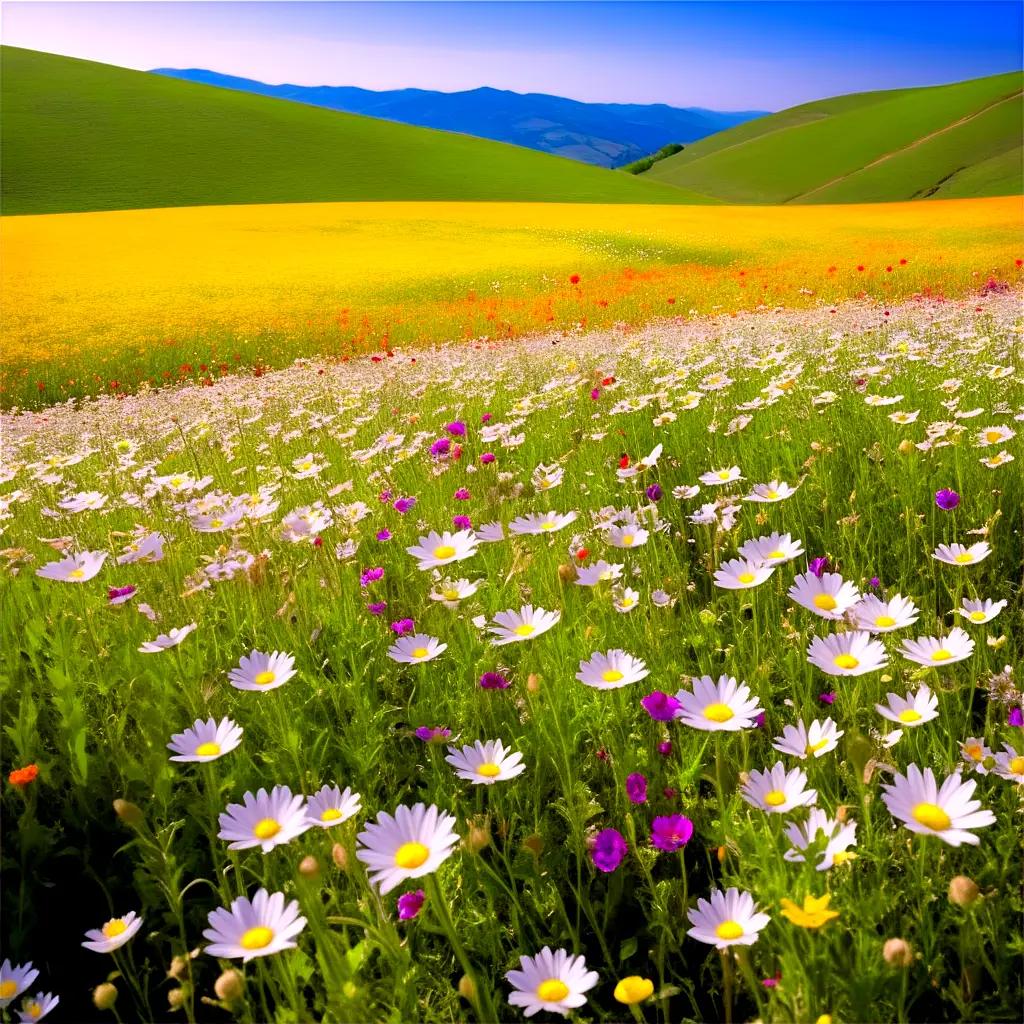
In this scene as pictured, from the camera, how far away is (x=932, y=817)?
1206 mm

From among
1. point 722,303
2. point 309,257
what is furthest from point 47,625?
point 309,257

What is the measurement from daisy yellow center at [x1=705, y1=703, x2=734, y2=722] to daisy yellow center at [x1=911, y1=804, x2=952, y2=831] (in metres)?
0.36

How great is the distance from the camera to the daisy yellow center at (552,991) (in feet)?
3.75

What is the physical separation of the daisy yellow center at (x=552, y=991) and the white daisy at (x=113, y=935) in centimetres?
70

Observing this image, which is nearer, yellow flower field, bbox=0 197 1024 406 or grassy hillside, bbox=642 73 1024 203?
yellow flower field, bbox=0 197 1024 406

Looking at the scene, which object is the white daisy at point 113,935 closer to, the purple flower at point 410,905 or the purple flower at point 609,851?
the purple flower at point 410,905

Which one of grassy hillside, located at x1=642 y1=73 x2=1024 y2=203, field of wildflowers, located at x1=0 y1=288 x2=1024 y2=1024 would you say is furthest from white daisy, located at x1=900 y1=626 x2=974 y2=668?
grassy hillside, located at x1=642 y1=73 x2=1024 y2=203

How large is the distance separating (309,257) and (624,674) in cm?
2611

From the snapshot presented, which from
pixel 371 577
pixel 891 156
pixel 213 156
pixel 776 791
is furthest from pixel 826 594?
pixel 891 156

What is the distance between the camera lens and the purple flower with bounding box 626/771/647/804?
64.5 inches

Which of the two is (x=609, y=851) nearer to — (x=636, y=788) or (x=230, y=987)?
(x=636, y=788)

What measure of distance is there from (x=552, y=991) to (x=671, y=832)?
443 millimetres

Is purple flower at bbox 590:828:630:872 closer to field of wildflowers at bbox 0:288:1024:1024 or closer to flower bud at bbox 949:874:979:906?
field of wildflowers at bbox 0:288:1024:1024

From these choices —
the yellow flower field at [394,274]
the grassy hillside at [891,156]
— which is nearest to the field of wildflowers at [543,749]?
the yellow flower field at [394,274]
